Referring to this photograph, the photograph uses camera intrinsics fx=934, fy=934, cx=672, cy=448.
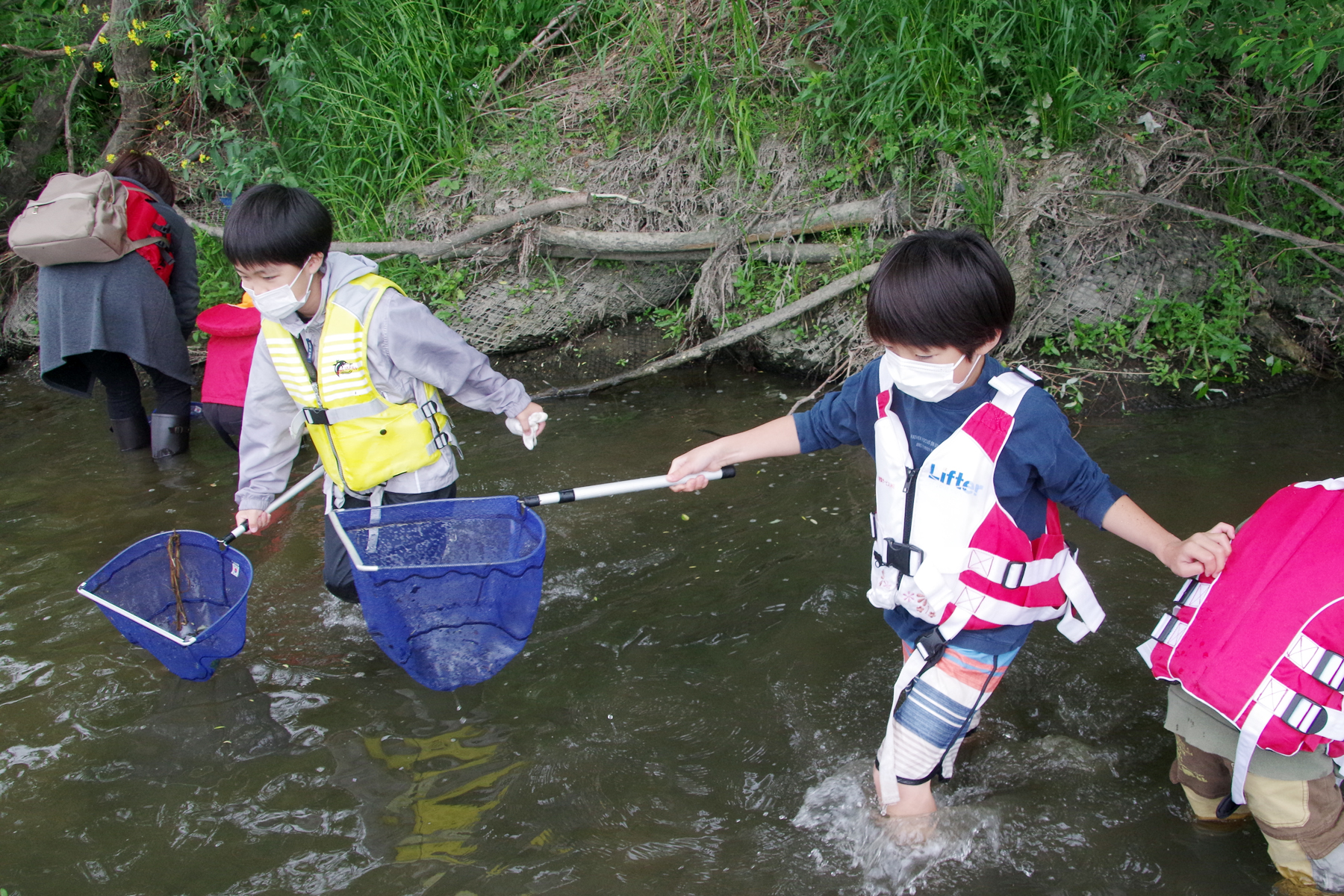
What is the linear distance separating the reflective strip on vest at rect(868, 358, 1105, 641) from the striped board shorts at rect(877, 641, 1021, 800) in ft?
0.34

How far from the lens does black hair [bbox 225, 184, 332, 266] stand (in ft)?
8.79

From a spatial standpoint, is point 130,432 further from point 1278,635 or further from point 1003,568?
point 1278,635

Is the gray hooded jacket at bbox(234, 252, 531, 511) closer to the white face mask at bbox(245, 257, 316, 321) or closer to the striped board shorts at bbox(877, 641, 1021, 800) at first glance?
the white face mask at bbox(245, 257, 316, 321)

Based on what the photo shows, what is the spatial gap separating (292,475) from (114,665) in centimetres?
177

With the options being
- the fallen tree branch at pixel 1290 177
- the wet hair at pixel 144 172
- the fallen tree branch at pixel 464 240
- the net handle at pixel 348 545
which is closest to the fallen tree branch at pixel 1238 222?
the fallen tree branch at pixel 1290 177

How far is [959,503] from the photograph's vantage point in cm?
208

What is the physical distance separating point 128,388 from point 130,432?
10.4 inches

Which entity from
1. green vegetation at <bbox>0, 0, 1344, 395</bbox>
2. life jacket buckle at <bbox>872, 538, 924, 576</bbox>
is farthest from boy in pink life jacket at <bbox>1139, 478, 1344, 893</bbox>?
green vegetation at <bbox>0, 0, 1344, 395</bbox>

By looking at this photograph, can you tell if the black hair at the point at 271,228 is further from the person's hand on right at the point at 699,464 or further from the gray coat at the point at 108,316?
the gray coat at the point at 108,316

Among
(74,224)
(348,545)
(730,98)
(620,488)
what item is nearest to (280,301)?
(348,545)

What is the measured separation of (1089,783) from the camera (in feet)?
8.50

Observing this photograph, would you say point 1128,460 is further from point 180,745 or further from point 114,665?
point 114,665

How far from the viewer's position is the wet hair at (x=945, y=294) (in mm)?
1955

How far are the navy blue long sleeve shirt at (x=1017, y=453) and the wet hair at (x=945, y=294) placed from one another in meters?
0.17
